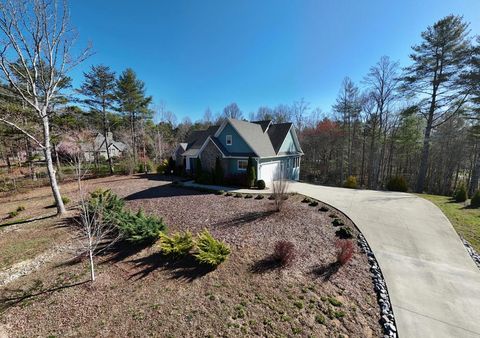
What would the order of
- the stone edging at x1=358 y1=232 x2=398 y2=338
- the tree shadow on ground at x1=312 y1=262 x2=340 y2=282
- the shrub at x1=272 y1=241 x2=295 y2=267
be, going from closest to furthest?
the stone edging at x1=358 y1=232 x2=398 y2=338 → the tree shadow on ground at x1=312 y1=262 x2=340 y2=282 → the shrub at x1=272 y1=241 x2=295 y2=267

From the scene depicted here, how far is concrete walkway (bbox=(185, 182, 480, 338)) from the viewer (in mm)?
4148

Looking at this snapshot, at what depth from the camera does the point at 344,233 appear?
7715 millimetres

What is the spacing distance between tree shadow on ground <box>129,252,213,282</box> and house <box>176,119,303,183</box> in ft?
35.7

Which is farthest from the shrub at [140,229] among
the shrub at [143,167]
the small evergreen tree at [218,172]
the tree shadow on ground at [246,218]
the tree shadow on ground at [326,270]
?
the shrub at [143,167]

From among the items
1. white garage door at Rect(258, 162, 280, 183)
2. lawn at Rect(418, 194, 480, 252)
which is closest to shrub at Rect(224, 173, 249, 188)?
white garage door at Rect(258, 162, 280, 183)

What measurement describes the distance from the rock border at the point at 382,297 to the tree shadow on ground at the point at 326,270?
0.97m

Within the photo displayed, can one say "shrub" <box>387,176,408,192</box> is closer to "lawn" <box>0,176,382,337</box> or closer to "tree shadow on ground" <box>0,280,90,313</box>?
"lawn" <box>0,176,382,337</box>

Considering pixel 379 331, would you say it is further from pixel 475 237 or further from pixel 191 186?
pixel 191 186

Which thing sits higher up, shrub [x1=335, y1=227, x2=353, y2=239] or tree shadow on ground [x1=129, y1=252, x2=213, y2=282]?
shrub [x1=335, y1=227, x2=353, y2=239]

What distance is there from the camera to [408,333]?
390 cm

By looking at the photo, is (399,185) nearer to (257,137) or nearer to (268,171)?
(268,171)

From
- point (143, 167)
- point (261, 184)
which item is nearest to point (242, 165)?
point (261, 184)

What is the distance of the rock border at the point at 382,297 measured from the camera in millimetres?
4035

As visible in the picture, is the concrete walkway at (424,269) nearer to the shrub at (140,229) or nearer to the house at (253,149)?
the shrub at (140,229)
